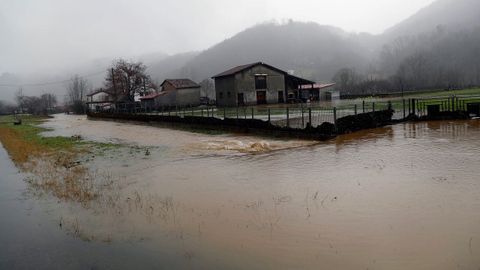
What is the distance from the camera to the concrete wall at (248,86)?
5981cm

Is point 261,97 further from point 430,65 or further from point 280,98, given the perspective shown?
point 430,65

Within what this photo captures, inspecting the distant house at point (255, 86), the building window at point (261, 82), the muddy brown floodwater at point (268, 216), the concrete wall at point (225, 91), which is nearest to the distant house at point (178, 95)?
the concrete wall at point (225, 91)

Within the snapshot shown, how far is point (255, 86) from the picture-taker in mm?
61312

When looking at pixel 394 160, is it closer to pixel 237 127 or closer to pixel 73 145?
pixel 237 127

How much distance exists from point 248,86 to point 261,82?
2.47 metres

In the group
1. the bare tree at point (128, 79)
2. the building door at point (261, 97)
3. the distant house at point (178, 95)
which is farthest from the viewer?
the bare tree at point (128, 79)

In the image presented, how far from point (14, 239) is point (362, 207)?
270 inches

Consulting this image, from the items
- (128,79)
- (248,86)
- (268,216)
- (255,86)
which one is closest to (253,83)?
(255,86)

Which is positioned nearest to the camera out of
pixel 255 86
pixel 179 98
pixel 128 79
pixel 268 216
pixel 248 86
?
pixel 268 216

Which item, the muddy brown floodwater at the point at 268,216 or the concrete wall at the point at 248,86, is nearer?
the muddy brown floodwater at the point at 268,216

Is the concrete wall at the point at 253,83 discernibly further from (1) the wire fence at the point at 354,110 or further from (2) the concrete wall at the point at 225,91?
(1) the wire fence at the point at 354,110

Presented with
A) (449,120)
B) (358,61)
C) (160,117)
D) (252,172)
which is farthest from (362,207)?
(358,61)

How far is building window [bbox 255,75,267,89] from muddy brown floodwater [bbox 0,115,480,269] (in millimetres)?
47222

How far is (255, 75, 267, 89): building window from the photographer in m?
61.5
